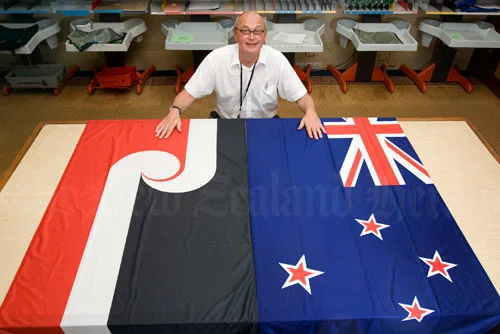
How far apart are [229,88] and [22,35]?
2.34 metres

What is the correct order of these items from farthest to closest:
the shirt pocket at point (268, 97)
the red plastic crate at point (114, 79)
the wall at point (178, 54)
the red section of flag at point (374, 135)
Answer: the wall at point (178, 54) → the red plastic crate at point (114, 79) → the shirt pocket at point (268, 97) → the red section of flag at point (374, 135)

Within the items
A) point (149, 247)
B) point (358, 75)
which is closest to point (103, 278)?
point (149, 247)

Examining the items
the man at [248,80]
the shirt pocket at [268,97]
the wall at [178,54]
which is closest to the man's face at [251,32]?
the man at [248,80]

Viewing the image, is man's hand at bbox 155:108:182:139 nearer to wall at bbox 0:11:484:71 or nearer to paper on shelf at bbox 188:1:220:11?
paper on shelf at bbox 188:1:220:11

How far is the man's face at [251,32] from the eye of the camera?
196 centimetres

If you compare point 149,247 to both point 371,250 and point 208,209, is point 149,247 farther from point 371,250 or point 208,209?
point 371,250

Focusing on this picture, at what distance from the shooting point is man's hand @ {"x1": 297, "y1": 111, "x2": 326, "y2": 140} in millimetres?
1941

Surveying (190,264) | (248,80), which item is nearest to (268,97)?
(248,80)

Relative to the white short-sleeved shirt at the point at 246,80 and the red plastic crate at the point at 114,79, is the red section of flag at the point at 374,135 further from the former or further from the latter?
the red plastic crate at the point at 114,79

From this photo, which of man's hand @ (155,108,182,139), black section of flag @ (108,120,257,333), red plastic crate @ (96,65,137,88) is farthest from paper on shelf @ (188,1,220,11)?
black section of flag @ (108,120,257,333)

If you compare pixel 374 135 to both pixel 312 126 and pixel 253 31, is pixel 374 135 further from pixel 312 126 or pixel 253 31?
pixel 253 31

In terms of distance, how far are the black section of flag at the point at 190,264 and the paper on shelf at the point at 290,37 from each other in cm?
207

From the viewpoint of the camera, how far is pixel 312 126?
1.97 m

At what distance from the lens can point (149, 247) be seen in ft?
4.53
